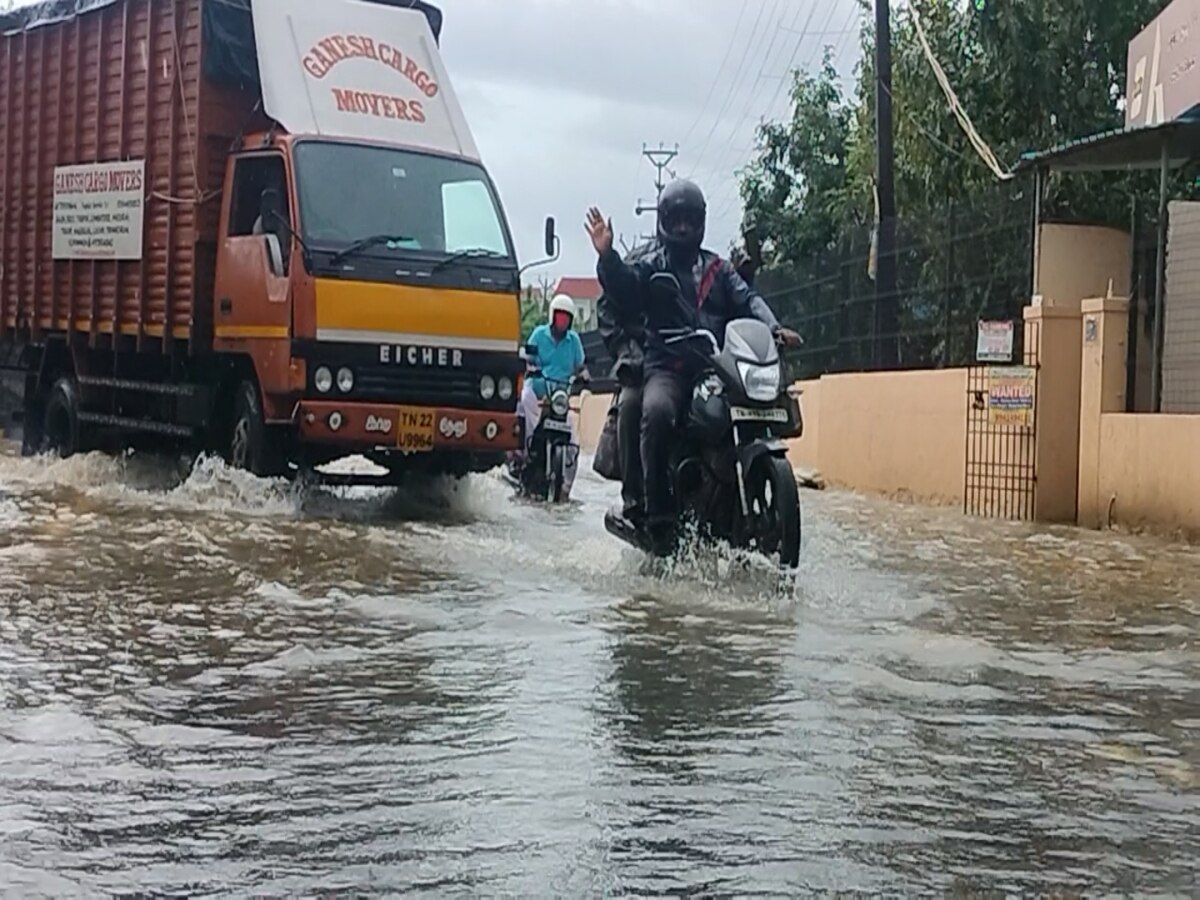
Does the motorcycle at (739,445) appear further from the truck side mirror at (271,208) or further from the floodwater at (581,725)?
the truck side mirror at (271,208)

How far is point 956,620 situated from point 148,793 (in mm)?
3945

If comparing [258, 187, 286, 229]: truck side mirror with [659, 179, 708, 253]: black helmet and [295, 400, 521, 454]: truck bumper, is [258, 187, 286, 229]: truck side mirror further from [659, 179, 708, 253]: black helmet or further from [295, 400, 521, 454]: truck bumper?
[659, 179, 708, 253]: black helmet

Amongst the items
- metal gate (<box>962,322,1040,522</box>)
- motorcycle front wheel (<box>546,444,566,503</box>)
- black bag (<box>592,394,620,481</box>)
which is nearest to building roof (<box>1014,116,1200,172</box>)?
metal gate (<box>962,322,1040,522</box>)

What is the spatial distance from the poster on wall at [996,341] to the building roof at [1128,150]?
127cm

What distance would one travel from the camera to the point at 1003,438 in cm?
1312

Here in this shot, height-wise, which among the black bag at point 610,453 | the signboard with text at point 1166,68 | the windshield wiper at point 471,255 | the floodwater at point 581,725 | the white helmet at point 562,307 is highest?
the signboard with text at point 1166,68

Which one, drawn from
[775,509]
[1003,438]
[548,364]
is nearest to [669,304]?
[775,509]

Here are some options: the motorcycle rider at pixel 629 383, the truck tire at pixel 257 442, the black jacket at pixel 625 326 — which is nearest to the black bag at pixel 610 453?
the motorcycle rider at pixel 629 383

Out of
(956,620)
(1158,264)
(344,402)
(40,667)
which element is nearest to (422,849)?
(40,667)

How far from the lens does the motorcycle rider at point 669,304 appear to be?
25.4 feet

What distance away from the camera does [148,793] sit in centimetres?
418

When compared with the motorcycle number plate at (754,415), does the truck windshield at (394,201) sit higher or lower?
higher

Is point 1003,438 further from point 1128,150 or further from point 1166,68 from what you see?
point 1166,68

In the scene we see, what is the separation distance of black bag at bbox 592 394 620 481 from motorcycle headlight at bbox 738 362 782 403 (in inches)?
36.9
